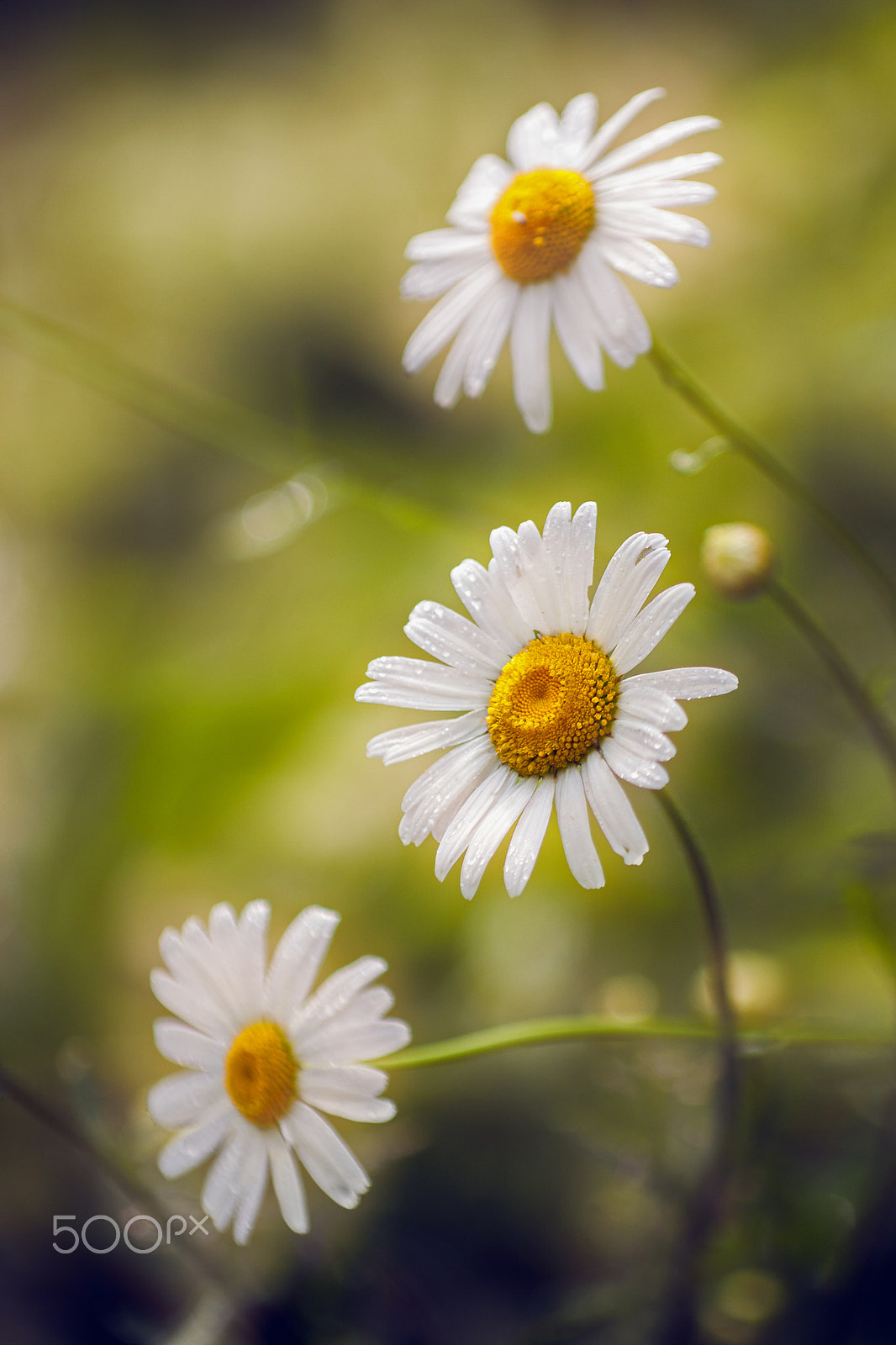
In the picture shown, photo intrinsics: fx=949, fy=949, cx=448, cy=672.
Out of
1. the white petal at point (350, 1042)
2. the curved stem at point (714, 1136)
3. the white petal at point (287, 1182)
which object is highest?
the white petal at point (350, 1042)

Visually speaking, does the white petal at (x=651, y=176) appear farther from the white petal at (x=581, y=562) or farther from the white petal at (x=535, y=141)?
the white petal at (x=581, y=562)

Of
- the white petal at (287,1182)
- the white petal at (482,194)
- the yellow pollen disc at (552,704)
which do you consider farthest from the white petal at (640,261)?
the white petal at (287,1182)

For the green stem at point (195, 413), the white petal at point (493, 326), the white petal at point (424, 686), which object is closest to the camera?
the white petal at point (424, 686)

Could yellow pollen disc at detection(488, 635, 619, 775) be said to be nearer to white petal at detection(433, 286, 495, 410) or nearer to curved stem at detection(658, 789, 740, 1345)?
curved stem at detection(658, 789, 740, 1345)

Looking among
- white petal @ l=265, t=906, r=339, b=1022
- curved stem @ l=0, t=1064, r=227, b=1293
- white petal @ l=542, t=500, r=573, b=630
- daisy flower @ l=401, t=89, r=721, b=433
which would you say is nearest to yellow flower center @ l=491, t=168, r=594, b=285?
daisy flower @ l=401, t=89, r=721, b=433

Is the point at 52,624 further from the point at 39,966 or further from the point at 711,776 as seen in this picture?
the point at 711,776

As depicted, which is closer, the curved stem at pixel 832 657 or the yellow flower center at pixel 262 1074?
the yellow flower center at pixel 262 1074
